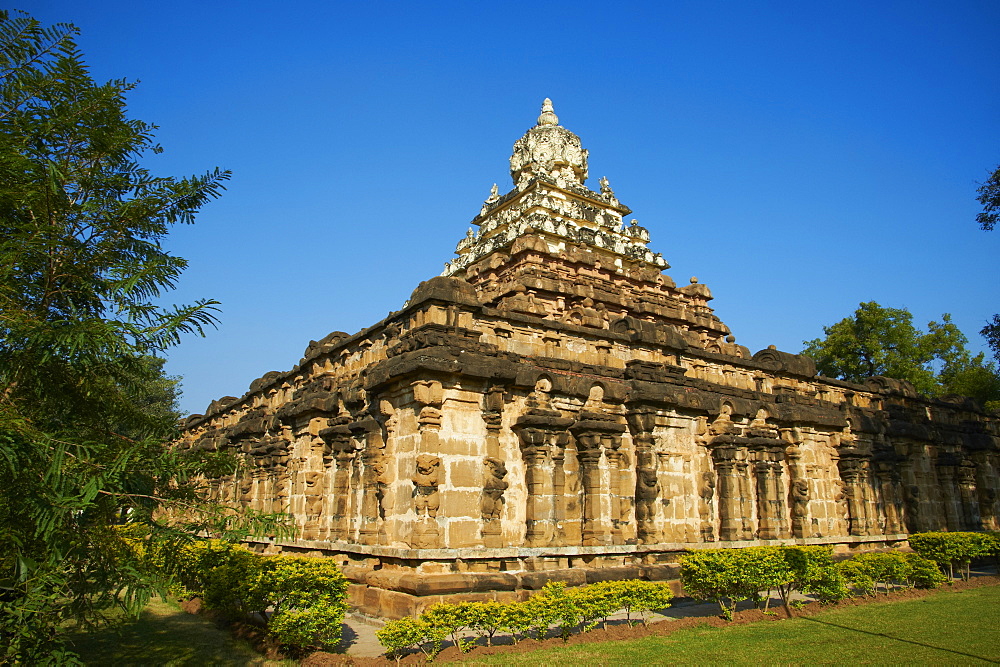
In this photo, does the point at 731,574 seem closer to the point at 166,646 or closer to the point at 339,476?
the point at 339,476

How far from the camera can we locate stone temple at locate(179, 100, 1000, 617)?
11.0m

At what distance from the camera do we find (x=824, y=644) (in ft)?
28.8

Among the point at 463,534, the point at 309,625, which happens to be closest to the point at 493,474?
the point at 463,534

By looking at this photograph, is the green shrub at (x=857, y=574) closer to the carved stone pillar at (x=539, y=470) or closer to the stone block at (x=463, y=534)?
the carved stone pillar at (x=539, y=470)

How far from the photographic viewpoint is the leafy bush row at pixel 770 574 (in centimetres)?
1072

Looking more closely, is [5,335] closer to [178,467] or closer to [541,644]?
[178,467]

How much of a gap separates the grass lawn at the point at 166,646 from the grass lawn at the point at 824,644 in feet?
11.1

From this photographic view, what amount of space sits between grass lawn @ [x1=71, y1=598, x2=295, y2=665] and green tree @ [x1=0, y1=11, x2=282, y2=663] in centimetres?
330

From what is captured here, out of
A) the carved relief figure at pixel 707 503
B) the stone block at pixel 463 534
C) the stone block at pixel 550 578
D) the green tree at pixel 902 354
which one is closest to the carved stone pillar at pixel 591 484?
the stone block at pixel 550 578

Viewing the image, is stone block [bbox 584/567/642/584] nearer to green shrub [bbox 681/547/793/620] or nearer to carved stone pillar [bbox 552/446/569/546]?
carved stone pillar [bbox 552/446/569/546]

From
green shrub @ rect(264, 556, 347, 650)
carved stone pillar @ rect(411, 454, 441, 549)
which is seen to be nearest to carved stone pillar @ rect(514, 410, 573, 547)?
carved stone pillar @ rect(411, 454, 441, 549)

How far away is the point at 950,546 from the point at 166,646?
1576cm

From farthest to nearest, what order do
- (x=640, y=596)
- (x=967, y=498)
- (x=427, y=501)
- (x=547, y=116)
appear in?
(x=547, y=116) < (x=967, y=498) < (x=427, y=501) < (x=640, y=596)

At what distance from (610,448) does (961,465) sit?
1583cm
